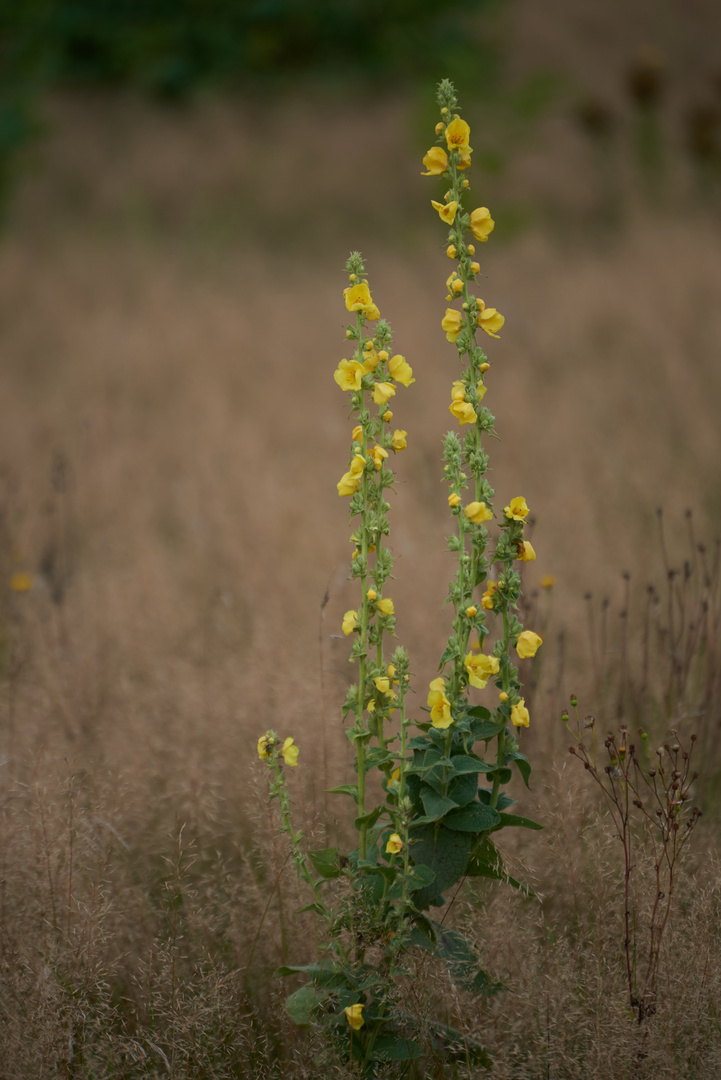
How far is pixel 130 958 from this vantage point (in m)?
1.89

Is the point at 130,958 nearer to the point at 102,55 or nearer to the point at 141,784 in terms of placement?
the point at 141,784

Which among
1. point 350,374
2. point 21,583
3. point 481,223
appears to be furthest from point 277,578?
point 481,223

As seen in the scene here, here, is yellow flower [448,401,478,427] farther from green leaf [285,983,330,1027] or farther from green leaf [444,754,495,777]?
green leaf [285,983,330,1027]

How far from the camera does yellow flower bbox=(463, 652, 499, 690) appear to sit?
1381 mm

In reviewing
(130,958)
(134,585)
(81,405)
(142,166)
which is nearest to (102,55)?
(142,166)

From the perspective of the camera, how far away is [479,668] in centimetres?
141

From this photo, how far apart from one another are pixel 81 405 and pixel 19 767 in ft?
13.1

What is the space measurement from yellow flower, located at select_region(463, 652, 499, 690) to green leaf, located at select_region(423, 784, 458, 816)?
0.22m

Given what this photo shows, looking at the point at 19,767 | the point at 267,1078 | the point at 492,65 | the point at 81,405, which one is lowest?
the point at 267,1078

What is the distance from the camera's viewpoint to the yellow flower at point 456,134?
1409mm

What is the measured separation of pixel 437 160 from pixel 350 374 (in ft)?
1.48

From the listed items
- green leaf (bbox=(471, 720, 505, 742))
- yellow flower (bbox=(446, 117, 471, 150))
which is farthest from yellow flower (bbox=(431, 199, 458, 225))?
green leaf (bbox=(471, 720, 505, 742))

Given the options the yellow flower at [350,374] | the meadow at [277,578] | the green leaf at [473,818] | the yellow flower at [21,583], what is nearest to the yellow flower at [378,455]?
the yellow flower at [350,374]

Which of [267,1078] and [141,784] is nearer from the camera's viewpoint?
[267,1078]
